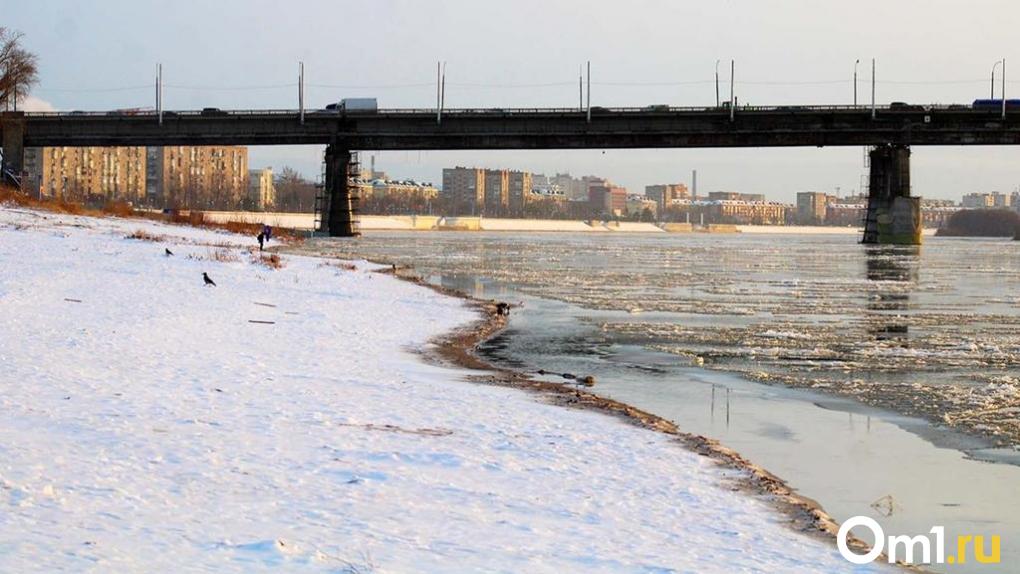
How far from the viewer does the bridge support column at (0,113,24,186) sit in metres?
107

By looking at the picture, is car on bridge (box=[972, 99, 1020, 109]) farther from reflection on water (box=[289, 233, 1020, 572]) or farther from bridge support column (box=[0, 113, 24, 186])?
bridge support column (box=[0, 113, 24, 186])

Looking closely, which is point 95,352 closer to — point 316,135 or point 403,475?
point 403,475

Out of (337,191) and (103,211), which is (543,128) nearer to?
(337,191)

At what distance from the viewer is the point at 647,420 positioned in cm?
1426

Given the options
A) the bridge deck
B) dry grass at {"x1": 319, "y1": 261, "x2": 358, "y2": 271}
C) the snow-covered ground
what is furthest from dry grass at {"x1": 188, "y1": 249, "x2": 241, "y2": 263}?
the bridge deck

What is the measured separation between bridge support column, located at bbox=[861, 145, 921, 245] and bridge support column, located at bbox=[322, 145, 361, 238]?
51.7m

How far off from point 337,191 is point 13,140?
1175 inches

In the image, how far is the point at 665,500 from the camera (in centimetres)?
1002

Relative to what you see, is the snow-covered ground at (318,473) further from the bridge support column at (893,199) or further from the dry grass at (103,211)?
the bridge support column at (893,199)

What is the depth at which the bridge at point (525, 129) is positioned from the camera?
4195 inches

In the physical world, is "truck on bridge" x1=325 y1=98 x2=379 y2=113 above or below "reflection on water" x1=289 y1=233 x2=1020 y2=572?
above

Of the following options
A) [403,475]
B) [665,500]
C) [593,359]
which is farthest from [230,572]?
[593,359]

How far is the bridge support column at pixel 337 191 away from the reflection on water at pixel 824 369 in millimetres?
68471

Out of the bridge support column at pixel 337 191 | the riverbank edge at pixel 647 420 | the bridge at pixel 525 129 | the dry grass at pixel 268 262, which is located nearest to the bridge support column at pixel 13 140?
the bridge at pixel 525 129
